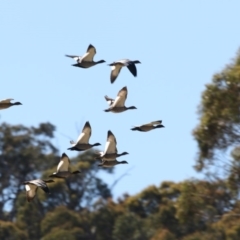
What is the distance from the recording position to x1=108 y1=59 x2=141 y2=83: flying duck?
2545 centimetres

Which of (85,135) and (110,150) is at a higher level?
(85,135)

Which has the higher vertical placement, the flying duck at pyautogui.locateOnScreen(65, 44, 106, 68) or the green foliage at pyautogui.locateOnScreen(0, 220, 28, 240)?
the green foliage at pyautogui.locateOnScreen(0, 220, 28, 240)

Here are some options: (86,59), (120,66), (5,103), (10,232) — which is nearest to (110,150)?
(120,66)

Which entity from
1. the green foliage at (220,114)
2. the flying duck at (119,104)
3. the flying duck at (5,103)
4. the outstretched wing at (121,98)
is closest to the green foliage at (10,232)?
the green foliage at (220,114)

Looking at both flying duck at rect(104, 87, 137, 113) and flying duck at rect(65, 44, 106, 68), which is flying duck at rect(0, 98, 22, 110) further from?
flying duck at rect(104, 87, 137, 113)

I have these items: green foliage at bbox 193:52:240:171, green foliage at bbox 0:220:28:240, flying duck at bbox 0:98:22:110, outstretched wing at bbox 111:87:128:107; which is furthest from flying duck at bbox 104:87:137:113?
green foliage at bbox 0:220:28:240

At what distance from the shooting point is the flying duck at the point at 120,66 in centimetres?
2545

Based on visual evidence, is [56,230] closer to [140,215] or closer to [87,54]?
[140,215]

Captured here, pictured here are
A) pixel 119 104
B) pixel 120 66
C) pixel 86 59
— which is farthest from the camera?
pixel 120 66

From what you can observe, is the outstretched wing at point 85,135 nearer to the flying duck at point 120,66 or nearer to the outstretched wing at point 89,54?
the flying duck at point 120,66

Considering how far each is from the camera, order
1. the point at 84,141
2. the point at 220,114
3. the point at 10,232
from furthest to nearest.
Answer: the point at 10,232 → the point at 220,114 → the point at 84,141

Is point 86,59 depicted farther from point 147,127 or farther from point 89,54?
point 147,127

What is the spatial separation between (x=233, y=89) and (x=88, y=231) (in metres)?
20.5

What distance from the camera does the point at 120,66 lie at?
2631 centimetres
